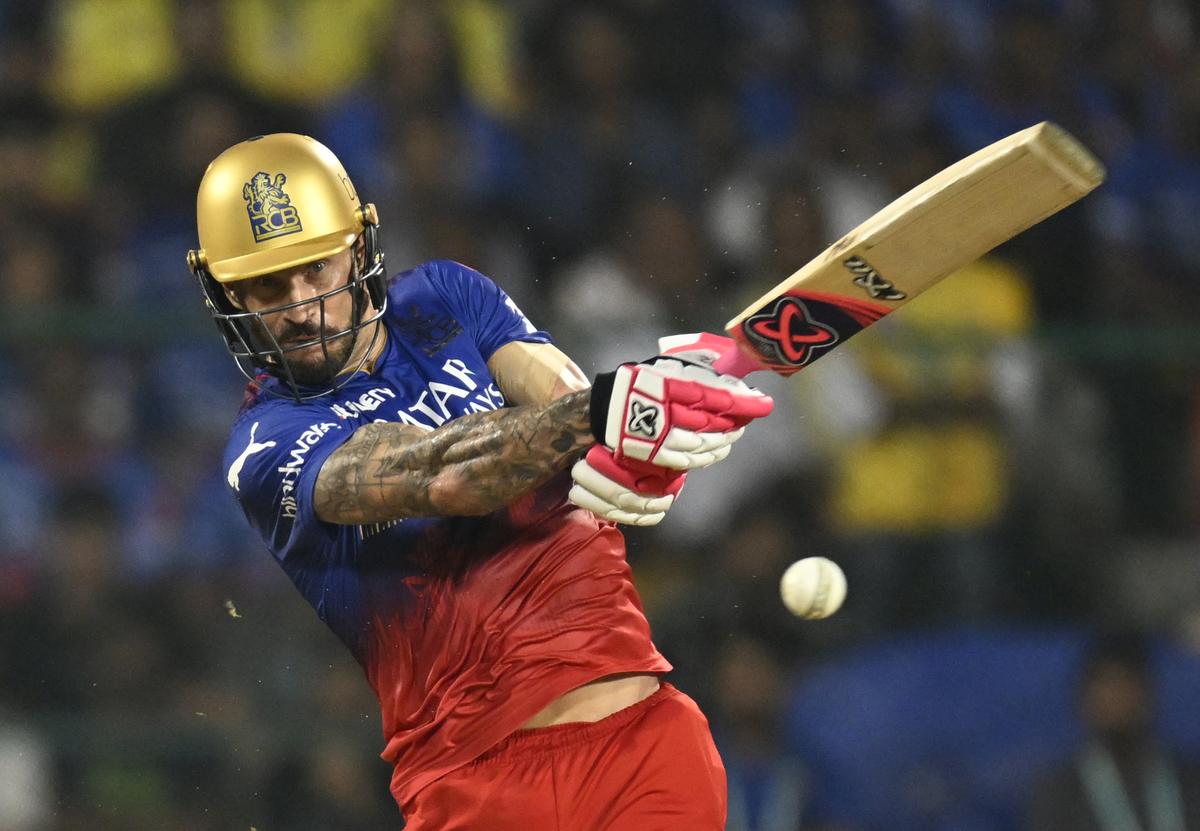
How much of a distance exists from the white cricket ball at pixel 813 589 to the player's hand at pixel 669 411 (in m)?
1.42

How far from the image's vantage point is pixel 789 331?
303 centimetres

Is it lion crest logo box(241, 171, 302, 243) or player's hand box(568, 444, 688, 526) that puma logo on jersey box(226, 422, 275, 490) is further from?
player's hand box(568, 444, 688, 526)

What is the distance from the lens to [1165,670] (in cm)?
639

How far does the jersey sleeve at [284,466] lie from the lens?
3.30 m

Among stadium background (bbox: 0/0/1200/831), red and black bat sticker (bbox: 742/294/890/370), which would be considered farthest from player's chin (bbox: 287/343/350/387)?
stadium background (bbox: 0/0/1200/831)

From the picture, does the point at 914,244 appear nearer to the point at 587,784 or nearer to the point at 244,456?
the point at 587,784

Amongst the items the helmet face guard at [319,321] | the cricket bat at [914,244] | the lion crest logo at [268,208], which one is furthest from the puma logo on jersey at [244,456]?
the cricket bat at [914,244]

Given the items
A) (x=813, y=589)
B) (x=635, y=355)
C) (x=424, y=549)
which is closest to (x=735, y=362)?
(x=424, y=549)

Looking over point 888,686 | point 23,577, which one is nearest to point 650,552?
point 888,686

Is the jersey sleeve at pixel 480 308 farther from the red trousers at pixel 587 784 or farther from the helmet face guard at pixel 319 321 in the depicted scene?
the red trousers at pixel 587 784

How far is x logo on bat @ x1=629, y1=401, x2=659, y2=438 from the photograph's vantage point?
2.87m

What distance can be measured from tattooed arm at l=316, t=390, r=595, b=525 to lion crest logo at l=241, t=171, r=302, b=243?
1.78ft

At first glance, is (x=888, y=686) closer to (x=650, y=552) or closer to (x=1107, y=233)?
(x=650, y=552)

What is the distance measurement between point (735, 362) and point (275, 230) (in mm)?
1104
